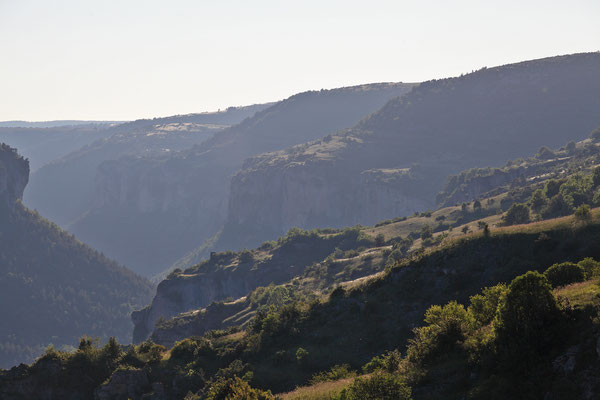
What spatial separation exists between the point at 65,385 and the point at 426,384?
133ft

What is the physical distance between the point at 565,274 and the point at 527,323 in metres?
14.3

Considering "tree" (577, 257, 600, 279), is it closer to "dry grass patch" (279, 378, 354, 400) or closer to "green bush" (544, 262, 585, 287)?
"green bush" (544, 262, 585, 287)

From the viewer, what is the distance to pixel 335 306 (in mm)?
63594

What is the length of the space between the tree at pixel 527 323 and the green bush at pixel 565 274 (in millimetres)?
12163

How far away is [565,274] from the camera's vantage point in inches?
1638

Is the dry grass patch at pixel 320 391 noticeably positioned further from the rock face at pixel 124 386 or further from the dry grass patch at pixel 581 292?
the rock face at pixel 124 386

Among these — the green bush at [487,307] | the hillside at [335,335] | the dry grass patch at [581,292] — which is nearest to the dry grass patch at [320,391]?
the hillside at [335,335]

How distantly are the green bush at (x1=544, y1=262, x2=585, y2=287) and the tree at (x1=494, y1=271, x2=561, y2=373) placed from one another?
12.2 metres

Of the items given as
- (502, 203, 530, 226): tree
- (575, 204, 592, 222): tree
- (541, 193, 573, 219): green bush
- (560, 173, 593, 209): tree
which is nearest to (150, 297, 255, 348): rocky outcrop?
(502, 203, 530, 226): tree

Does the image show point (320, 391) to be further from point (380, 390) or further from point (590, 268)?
point (590, 268)

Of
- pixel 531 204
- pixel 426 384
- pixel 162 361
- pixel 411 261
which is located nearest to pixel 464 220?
pixel 531 204

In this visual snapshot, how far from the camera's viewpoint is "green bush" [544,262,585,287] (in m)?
41.1

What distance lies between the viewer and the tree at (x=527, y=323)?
2940cm

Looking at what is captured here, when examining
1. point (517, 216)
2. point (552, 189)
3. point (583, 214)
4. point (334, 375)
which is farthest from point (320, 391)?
point (552, 189)
